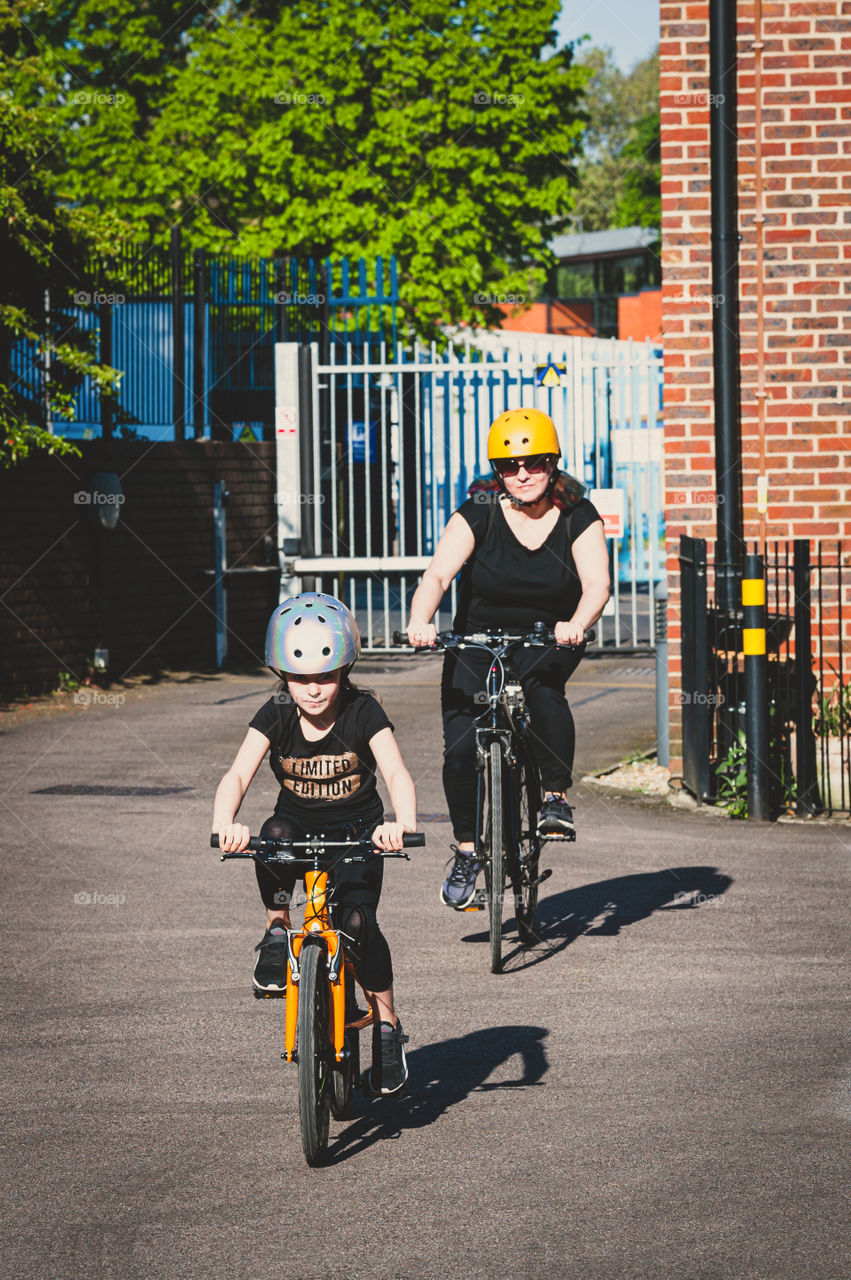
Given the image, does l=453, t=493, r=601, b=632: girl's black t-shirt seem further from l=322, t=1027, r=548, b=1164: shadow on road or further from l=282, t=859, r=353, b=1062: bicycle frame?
l=282, t=859, r=353, b=1062: bicycle frame

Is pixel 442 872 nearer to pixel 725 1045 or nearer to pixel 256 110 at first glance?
pixel 725 1045

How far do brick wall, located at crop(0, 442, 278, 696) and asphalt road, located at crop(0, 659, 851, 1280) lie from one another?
19.3 ft

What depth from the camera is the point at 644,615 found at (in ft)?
85.9

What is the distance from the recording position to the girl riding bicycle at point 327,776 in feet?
16.9

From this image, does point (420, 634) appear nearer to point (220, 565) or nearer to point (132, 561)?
point (132, 561)

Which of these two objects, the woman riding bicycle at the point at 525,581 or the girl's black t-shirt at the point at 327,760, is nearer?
the girl's black t-shirt at the point at 327,760

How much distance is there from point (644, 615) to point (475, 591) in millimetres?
18703

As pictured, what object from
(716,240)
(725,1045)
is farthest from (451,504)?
(725,1045)

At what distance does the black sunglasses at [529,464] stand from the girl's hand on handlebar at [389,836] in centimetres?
288

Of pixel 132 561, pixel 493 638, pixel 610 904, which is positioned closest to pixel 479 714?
pixel 493 638

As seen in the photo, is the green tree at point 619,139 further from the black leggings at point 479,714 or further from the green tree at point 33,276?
the black leggings at point 479,714

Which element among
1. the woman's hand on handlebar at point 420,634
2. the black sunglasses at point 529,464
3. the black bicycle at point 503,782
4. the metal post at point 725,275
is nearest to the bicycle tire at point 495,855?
the black bicycle at point 503,782

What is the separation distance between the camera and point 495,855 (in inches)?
280

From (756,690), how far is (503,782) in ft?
11.0
